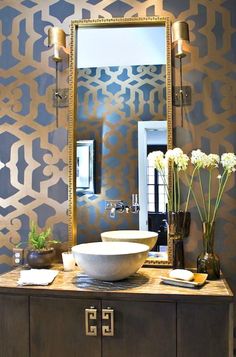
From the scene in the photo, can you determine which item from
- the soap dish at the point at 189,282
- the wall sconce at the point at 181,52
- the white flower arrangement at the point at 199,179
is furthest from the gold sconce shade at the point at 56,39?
the soap dish at the point at 189,282

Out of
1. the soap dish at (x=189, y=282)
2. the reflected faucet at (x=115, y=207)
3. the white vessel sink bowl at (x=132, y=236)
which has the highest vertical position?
the reflected faucet at (x=115, y=207)

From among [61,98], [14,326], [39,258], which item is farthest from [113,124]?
[14,326]

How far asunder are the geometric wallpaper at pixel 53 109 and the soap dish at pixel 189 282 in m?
0.33

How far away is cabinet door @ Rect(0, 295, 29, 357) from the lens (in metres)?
1.78

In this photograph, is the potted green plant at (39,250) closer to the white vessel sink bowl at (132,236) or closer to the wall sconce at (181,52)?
the white vessel sink bowl at (132,236)

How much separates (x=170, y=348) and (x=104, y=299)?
14.4 inches

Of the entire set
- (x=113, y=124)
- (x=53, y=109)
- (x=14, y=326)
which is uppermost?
(x=53, y=109)

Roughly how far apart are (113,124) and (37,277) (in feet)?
3.23

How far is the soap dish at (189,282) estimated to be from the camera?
172cm

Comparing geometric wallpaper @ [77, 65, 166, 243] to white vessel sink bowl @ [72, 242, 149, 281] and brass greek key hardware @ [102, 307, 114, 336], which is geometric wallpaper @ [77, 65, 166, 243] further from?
brass greek key hardware @ [102, 307, 114, 336]

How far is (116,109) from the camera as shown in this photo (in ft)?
7.31

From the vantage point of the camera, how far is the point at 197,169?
2.14m

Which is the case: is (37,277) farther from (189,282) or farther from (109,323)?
(189,282)

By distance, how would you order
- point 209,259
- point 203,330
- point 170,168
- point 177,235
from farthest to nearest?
point 170,168, point 177,235, point 209,259, point 203,330
